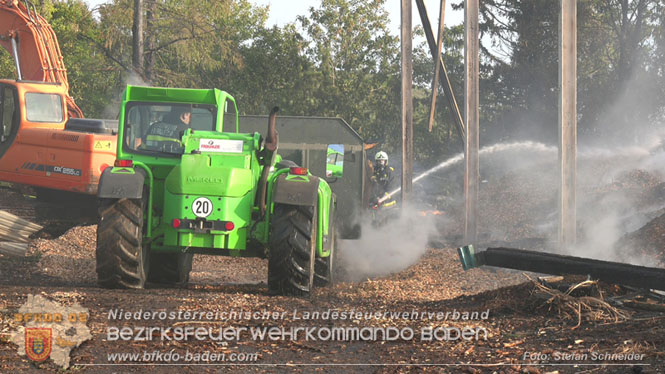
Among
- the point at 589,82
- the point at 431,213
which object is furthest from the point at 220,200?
the point at 589,82

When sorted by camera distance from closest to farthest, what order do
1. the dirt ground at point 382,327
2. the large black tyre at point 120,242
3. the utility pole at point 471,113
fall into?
the dirt ground at point 382,327 < the large black tyre at point 120,242 < the utility pole at point 471,113

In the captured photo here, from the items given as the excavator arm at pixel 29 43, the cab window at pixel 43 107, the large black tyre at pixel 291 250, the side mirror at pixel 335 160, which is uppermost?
the excavator arm at pixel 29 43

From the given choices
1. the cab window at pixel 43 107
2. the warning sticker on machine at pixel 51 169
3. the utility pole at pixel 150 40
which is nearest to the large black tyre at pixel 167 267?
the warning sticker on machine at pixel 51 169

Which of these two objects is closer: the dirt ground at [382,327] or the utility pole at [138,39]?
the dirt ground at [382,327]

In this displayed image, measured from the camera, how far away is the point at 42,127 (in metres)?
18.0

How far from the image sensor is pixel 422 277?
14164 millimetres

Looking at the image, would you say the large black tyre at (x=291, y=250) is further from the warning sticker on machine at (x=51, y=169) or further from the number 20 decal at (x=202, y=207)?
the warning sticker on machine at (x=51, y=169)

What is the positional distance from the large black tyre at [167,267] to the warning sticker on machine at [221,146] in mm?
2083

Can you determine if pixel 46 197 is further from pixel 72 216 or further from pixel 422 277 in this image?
pixel 422 277

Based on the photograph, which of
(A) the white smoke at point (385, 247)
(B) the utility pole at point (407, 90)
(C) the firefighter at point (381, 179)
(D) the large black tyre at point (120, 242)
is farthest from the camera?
(B) the utility pole at point (407, 90)

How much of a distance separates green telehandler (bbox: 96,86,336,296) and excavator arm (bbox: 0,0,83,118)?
1016 cm

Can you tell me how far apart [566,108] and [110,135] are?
8.80 meters

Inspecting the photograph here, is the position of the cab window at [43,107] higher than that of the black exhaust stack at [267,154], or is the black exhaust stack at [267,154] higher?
the cab window at [43,107]

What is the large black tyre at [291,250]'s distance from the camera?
9805 mm
